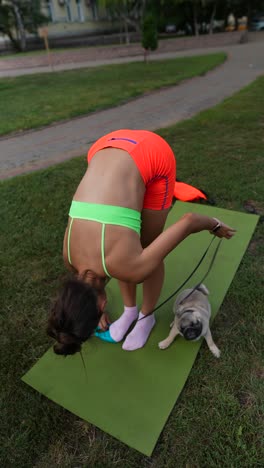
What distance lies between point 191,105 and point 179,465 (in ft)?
25.4

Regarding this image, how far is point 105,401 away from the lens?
80.4 inches

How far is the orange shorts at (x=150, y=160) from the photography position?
5.69 ft

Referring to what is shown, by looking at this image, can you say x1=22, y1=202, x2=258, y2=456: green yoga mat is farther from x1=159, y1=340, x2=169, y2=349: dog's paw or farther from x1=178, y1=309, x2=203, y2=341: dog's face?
x1=178, y1=309, x2=203, y2=341: dog's face

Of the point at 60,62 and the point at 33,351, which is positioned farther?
the point at 60,62

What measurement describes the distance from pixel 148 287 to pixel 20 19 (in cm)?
2953

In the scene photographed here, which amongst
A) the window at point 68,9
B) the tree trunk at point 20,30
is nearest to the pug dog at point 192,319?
the tree trunk at point 20,30

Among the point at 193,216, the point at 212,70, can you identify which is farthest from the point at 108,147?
the point at 212,70

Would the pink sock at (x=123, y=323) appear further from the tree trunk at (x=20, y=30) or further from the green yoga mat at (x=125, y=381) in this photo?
the tree trunk at (x=20, y=30)

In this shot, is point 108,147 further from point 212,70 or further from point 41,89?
point 212,70

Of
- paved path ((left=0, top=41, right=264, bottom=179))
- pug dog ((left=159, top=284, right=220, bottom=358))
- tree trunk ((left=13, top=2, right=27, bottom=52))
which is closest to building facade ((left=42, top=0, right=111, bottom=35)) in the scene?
tree trunk ((left=13, top=2, right=27, bottom=52))

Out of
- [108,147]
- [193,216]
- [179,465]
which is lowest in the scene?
[179,465]

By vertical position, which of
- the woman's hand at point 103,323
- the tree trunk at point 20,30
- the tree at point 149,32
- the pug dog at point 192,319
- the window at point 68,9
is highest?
the window at point 68,9

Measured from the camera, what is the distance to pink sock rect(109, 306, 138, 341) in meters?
2.39

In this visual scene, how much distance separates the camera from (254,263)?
2.92m
